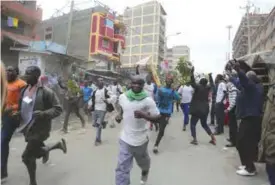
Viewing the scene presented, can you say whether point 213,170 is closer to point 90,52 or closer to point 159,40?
point 90,52

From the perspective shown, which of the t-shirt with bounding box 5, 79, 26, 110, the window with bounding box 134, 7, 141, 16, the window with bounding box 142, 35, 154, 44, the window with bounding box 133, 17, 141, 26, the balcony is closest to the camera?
the t-shirt with bounding box 5, 79, 26, 110

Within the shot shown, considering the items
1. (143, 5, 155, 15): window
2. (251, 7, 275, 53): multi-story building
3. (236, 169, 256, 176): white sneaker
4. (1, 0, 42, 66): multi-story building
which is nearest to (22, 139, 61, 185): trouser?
(236, 169, 256, 176): white sneaker

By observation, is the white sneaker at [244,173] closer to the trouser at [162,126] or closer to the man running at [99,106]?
the trouser at [162,126]

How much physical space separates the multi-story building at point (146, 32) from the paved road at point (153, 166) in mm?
70517

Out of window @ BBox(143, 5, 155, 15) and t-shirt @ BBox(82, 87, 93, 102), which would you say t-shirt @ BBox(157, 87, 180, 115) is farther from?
window @ BBox(143, 5, 155, 15)

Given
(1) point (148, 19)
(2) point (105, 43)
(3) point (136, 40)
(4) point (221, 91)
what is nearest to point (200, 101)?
(4) point (221, 91)

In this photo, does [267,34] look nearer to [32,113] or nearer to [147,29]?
[147,29]

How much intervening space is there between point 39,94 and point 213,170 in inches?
133

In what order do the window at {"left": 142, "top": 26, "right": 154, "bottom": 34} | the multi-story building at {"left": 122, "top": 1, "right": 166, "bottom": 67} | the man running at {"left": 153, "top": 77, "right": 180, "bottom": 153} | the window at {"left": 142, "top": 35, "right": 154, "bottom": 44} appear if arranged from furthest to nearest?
the window at {"left": 142, "top": 26, "right": 154, "bottom": 34} → the window at {"left": 142, "top": 35, "right": 154, "bottom": 44} → the multi-story building at {"left": 122, "top": 1, "right": 166, "bottom": 67} → the man running at {"left": 153, "top": 77, "right": 180, "bottom": 153}

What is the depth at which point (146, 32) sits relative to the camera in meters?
85.2

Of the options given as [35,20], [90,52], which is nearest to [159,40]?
[90,52]

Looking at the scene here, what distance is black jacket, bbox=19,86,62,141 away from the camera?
14.1 feet

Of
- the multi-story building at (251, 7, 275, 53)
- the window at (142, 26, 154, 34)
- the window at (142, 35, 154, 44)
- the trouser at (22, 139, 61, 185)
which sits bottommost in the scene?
the trouser at (22, 139, 61, 185)

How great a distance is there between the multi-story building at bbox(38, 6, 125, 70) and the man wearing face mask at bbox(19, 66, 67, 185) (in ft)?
106
